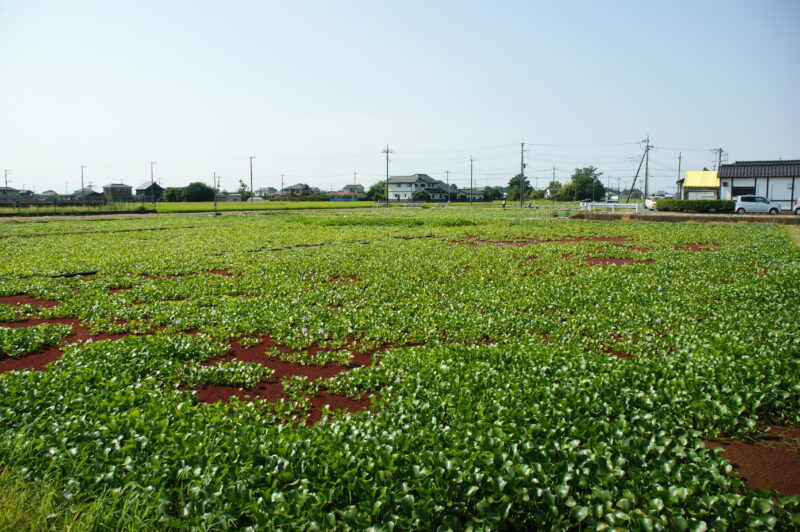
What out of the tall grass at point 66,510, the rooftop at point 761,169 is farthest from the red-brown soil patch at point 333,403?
the rooftop at point 761,169

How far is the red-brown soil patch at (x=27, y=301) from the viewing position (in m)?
11.1

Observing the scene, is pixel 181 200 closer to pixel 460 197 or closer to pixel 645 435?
pixel 460 197

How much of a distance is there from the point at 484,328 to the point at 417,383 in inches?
115

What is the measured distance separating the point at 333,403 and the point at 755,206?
5035 cm

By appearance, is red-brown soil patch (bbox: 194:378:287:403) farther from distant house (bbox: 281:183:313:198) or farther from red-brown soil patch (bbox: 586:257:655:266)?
distant house (bbox: 281:183:313:198)

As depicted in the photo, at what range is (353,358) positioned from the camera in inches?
303

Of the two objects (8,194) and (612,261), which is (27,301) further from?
(8,194)

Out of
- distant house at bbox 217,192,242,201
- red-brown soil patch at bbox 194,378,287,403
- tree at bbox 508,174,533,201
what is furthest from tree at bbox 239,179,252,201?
red-brown soil patch at bbox 194,378,287,403

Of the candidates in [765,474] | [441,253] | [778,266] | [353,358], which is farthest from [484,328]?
[778,266]

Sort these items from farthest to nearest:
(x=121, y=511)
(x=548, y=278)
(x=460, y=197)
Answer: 1. (x=460, y=197)
2. (x=548, y=278)
3. (x=121, y=511)

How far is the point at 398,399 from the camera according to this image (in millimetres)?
5703

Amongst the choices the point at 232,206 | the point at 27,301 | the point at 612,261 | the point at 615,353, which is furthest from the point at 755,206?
the point at 232,206

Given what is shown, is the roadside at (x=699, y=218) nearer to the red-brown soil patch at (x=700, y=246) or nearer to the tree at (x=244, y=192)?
the red-brown soil patch at (x=700, y=246)

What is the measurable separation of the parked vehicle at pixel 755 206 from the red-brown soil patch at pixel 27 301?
50.4m
